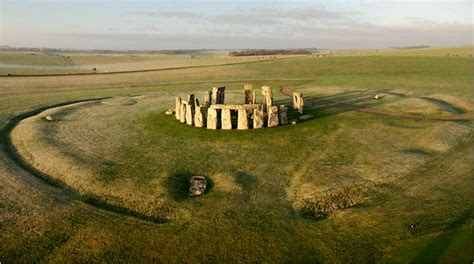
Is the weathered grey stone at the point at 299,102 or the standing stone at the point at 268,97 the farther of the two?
the weathered grey stone at the point at 299,102

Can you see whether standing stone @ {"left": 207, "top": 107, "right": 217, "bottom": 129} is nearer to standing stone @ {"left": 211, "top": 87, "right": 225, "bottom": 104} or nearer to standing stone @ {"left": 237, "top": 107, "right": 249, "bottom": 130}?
standing stone @ {"left": 237, "top": 107, "right": 249, "bottom": 130}

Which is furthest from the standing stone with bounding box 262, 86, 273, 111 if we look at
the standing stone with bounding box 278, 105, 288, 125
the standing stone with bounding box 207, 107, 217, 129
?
the standing stone with bounding box 207, 107, 217, 129

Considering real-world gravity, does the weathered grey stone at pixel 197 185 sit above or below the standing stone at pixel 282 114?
below

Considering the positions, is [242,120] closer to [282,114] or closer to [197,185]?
[282,114]

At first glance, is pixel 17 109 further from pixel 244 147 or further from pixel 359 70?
pixel 359 70

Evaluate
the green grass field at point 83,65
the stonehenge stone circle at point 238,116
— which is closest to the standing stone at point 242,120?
the stonehenge stone circle at point 238,116

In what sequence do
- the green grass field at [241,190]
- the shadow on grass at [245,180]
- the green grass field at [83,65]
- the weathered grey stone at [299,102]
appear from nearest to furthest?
the green grass field at [241,190] < the shadow on grass at [245,180] < the weathered grey stone at [299,102] < the green grass field at [83,65]

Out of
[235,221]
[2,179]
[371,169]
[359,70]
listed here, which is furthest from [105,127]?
[359,70]

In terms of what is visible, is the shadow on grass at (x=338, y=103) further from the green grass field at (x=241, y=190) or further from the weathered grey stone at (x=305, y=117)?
the weathered grey stone at (x=305, y=117)

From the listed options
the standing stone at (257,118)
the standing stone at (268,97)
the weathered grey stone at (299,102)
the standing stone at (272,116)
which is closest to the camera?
the standing stone at (257,118)
